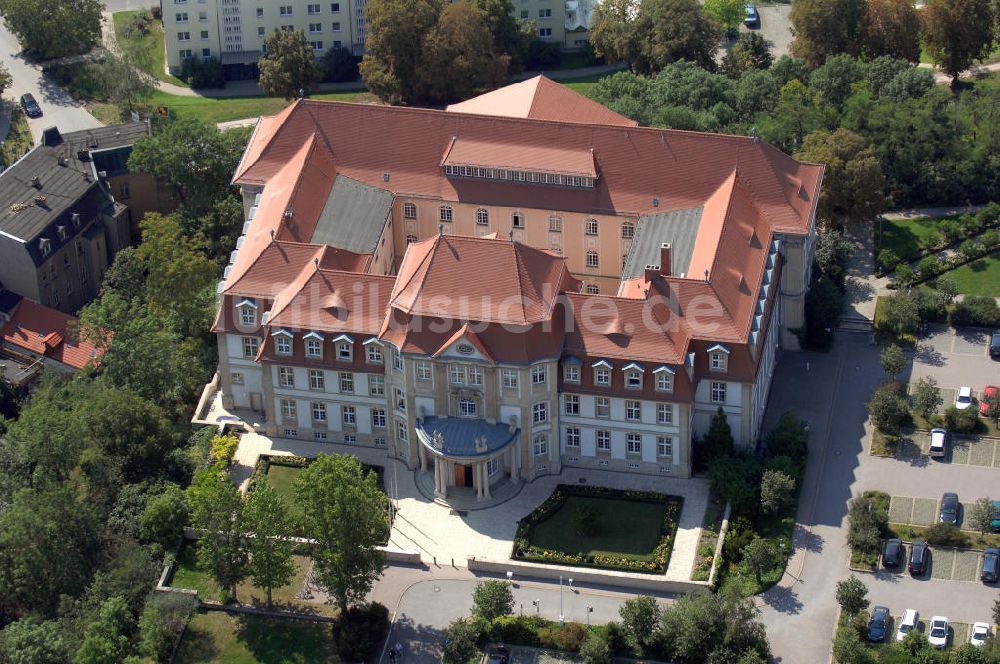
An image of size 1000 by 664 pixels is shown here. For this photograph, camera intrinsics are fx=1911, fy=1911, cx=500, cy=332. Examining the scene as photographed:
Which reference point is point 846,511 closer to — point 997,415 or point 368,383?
point 997,415

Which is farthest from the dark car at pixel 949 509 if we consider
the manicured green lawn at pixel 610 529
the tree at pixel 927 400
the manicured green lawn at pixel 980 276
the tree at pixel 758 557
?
the manicured green lawn at pixel 980 276

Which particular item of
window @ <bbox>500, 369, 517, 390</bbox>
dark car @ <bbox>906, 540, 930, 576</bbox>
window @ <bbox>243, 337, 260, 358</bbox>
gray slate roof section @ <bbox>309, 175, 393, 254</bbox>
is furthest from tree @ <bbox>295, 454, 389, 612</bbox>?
dark car @ <bbox>906, 540, 930, 576</bbox>

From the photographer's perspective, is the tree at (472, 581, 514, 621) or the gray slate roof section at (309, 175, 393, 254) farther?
the gray slate roof section at (309, 175, 393, 254)

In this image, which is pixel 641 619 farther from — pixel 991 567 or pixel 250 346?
pixel 250 346

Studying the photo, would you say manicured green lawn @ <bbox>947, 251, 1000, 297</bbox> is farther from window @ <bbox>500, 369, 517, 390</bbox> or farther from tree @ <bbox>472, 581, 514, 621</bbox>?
tree @ <bbox>472, 581, 514, 621</bbox>

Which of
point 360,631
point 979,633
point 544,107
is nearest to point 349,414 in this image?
point 360,631

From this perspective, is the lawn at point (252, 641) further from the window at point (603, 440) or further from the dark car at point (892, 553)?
the dark car at point (892, 553)
